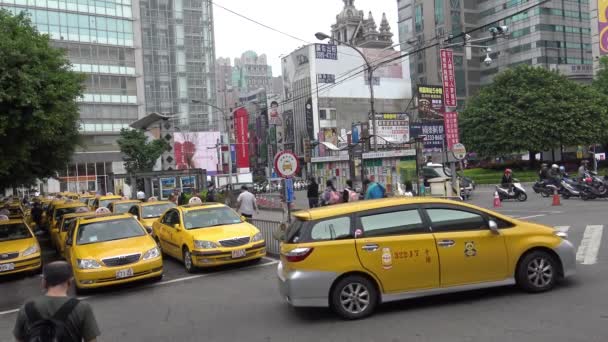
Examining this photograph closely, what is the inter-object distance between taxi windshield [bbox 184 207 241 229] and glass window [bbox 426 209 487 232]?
6.51 meters

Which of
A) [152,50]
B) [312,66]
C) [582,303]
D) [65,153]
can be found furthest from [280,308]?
[312,66]

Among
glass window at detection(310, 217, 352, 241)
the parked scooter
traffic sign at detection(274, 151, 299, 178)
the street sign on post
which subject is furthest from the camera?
the parked scooter

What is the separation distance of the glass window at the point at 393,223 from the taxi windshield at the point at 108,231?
628 cm

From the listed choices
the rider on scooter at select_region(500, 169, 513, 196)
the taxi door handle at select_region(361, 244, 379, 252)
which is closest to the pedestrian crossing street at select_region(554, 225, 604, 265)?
the taxi door handle at select_region(361, 244, 379, 252)

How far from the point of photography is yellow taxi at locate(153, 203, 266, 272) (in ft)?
37.7

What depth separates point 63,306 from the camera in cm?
363

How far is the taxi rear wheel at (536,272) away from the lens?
24.6ft

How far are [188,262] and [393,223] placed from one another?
618cm

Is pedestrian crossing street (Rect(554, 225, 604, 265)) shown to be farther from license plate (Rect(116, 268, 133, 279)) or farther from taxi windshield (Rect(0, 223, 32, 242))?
taxi windshield (Rect(0, 223, 32, 242))

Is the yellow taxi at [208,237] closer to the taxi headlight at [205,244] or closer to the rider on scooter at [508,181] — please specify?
the taxi headlight at [205,244]

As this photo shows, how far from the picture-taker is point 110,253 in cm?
1038

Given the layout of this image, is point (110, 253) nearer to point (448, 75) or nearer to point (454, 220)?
point (454, 220)

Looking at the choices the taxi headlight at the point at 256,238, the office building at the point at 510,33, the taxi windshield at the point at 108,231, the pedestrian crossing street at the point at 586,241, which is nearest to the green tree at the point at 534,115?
the office building at the point at 510,33

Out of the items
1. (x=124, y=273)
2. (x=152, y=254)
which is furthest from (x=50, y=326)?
(x=152, y=254)
